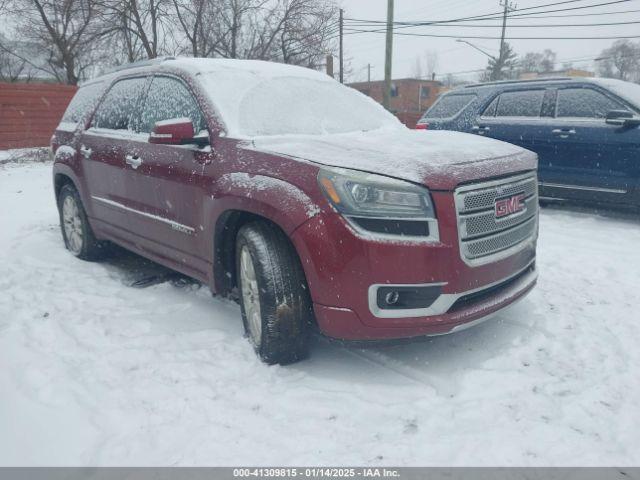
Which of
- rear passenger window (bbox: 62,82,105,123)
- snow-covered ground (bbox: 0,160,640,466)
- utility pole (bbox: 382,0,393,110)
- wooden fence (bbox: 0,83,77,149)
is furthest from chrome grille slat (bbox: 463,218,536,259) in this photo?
wooden fence (bbox: 0,83,77,149)

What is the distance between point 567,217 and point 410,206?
4.99 meters

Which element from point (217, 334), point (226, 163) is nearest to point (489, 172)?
point (226, 163)

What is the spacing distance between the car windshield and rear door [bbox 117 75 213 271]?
219mm

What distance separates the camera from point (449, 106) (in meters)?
7.86

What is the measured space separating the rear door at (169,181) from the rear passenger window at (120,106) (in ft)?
0.63

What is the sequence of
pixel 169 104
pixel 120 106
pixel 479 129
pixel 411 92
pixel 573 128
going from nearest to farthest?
pixel 169 104 → pixel 120 106 → pixel 573 128 → pixel 479 129 → pixel 411 92

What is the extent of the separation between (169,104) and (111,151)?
861mm

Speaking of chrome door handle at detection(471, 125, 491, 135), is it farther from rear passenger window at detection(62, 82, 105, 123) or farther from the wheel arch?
the wheel arch

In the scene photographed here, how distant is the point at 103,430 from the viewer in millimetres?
2412

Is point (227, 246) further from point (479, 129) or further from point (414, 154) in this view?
point (479, 129)

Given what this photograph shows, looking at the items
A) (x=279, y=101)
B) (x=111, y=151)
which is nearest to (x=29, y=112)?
(x=111, y=151)

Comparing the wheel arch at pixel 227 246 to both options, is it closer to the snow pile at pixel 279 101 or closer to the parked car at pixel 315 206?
the parked car at pixel 315 206

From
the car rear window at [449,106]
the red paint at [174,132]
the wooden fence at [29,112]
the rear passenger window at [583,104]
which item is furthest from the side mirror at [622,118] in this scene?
the wooden fence at [29,112]
